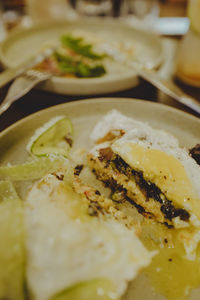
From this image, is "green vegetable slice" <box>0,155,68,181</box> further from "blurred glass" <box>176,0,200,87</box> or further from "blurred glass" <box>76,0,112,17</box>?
"blurred glass" <box>76,0,112,17</box>

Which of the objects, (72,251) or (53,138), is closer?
(72,251)

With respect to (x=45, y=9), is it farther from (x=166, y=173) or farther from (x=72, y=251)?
(x=72, y=251)

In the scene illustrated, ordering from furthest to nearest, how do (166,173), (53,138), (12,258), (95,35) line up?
(95,35) < (53,138) < (166,173) < (12,258)

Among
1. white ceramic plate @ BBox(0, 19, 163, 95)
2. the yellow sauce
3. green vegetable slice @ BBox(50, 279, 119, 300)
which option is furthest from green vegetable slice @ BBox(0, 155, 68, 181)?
white ceramic plate @ BBox(0, 19, 163, 95)

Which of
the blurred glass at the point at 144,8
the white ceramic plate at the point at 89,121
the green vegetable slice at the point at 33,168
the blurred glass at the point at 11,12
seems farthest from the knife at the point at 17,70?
the blurred glass at the point at 144,8

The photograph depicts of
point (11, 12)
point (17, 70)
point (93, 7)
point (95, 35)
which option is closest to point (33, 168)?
point (17, 70)
